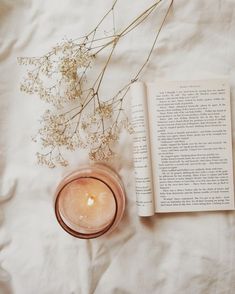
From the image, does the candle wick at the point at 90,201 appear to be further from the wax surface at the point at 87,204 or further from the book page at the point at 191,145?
the book page at the point at 191,145

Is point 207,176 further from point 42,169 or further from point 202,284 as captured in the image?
point 42,169

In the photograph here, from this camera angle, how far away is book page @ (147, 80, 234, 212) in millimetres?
820

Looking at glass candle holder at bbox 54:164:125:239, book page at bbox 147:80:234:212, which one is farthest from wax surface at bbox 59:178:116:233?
book page at bbox 147:80:234:212

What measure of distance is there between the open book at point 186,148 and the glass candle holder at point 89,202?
0.06m

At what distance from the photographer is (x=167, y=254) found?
2.76ft

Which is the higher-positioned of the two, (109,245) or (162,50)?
(162,50)

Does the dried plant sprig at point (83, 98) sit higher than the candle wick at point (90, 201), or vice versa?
the dried plant sprig at point (83, 98)

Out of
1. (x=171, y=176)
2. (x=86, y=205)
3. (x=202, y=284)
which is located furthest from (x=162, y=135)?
(x=202, y=284)

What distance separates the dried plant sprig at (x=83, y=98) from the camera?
82 cm

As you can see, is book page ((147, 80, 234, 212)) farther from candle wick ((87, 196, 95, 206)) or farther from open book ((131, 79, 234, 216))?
candle wick ((87, 196, 95, 206))

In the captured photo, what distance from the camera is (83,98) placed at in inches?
32.9

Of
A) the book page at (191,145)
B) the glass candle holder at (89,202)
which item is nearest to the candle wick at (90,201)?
the glass candle holder at (89,202)

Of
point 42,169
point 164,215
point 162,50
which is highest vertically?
point 162,50

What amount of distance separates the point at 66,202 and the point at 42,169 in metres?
0.10
